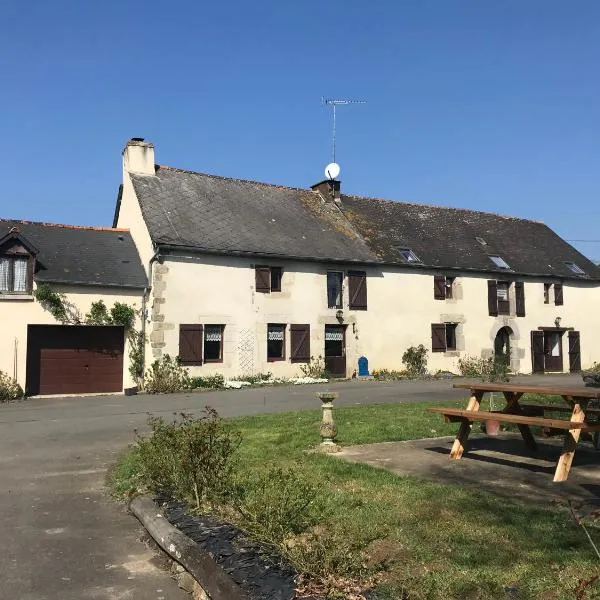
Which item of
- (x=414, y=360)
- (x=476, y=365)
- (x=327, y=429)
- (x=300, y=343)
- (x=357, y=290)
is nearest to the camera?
(x=327, y=429)

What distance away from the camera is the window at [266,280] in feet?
75.0

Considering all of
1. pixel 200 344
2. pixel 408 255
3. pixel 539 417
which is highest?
pixel 408 255

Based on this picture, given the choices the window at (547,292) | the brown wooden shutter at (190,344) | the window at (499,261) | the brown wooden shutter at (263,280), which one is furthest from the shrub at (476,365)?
the brown wooden shutter at (190,344)

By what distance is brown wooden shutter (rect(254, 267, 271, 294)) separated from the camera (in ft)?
74.9

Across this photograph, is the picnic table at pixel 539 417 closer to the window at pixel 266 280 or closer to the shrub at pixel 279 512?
the shrub at pixel 279 512

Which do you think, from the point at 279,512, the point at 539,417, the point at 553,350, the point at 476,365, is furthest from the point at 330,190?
the point at 279,512

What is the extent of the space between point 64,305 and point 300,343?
28.8 feet

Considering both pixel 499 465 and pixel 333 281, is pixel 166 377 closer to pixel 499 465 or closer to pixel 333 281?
pixel 333 281

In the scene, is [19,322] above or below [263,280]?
below

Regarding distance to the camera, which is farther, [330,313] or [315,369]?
[330,313]

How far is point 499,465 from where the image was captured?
6.49 meters

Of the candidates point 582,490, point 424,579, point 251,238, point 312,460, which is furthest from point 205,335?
point 424,579

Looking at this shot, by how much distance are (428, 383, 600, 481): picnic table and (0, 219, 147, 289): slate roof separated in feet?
51.8

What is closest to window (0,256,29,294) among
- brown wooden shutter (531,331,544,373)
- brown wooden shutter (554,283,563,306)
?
brown wooden shutter (531,331,544,373)
